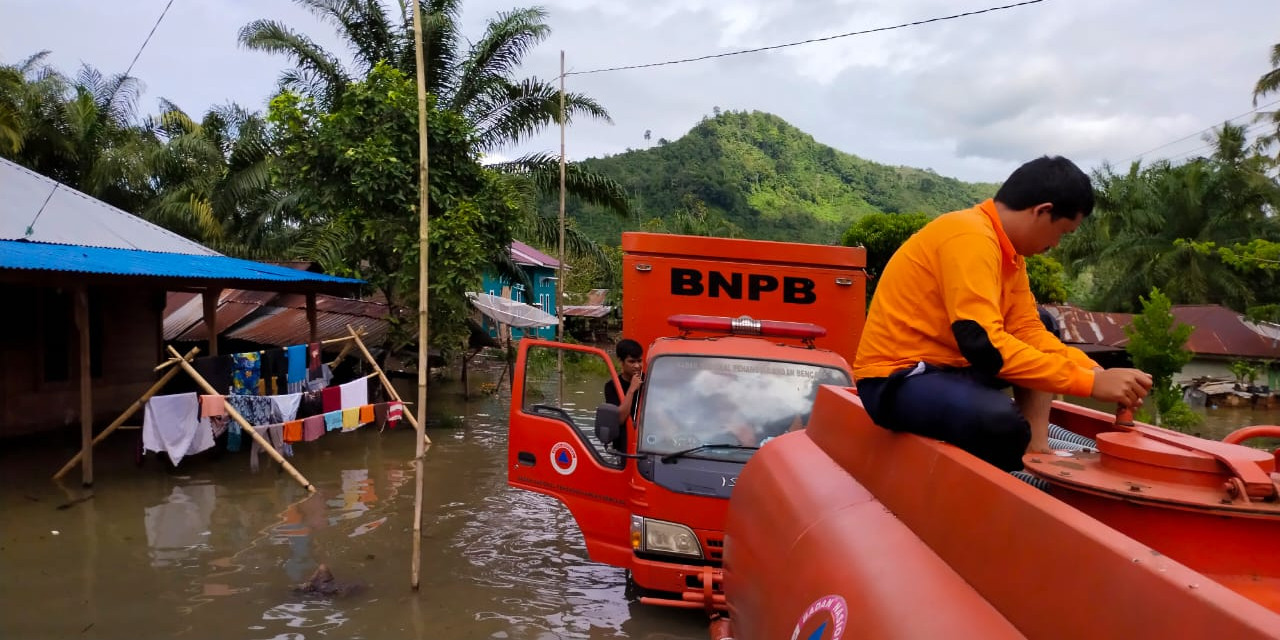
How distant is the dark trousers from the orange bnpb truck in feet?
9.45

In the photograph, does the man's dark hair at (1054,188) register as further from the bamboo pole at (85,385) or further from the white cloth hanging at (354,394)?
the bamboo pole at (85,385)

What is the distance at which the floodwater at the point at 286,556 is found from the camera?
246 inches

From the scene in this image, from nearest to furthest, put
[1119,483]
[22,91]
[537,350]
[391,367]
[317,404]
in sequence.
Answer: [1119,483] < [317,404] < [391,367] < [22,91] < [537,350]

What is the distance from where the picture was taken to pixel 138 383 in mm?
15148

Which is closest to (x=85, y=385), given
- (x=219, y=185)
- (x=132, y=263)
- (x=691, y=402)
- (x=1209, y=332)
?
(x=132, y=263)

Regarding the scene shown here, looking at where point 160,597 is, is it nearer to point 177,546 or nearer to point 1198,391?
point 177,546

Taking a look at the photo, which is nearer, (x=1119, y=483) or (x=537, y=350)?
(x=1119, y=483)

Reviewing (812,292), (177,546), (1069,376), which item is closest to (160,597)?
(177,546)

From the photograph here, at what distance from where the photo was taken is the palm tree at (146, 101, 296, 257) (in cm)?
2080

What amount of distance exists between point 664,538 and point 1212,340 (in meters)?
29.4

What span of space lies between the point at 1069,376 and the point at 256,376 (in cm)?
1062


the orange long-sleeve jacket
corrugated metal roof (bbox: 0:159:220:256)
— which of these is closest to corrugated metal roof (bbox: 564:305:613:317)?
corrugated metal roof (bbox: 0:159:220:256)

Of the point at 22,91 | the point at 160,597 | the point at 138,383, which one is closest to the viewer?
the point at 160,597

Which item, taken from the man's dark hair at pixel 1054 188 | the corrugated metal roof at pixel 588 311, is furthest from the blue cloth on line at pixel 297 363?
the corrugated metal roof at pixel 588 311
